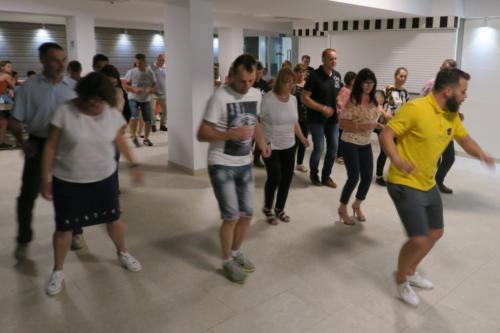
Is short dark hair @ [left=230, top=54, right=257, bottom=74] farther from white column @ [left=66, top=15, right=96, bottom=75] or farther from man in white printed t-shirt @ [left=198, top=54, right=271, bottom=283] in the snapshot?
white column @ [left=66, top=15, right=96, bottom=75]

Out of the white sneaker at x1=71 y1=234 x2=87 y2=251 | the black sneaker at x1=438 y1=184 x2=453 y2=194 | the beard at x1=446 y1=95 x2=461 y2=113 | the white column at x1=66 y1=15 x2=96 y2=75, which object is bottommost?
the white sneaker at x1=71 y1=234 x2=87 y2=251

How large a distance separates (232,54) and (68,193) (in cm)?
967

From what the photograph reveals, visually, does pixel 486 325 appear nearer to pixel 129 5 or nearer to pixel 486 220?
pixel 486 220

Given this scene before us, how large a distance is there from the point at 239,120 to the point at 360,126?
1378 millimetres

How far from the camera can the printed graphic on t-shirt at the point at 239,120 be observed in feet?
8.78

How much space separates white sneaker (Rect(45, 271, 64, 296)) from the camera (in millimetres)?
2748

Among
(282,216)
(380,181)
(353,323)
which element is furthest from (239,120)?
(380,181)

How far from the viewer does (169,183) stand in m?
5.29

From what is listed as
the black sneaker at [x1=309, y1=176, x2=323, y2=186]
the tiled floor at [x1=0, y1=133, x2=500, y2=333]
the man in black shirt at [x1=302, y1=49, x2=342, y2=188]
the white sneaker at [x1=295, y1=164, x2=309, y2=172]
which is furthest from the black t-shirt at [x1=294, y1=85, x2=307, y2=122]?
the tiled floor at [x1=0, y1=133, x2=500, y2=333]

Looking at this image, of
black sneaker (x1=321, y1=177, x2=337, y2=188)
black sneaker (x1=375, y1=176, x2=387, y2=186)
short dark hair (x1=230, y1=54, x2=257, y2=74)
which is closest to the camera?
short dark hair (x1=230, y1=54, x2=257, y2=74)

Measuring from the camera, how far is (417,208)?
250 cm

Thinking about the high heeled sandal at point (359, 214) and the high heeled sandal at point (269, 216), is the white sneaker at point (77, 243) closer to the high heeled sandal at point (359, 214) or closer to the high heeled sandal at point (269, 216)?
the high heeled sandal at point (269, 216)

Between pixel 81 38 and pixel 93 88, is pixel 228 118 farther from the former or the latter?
pixel 81 38

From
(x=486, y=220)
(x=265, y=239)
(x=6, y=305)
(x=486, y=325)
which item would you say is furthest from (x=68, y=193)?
(x=486, y=220)
